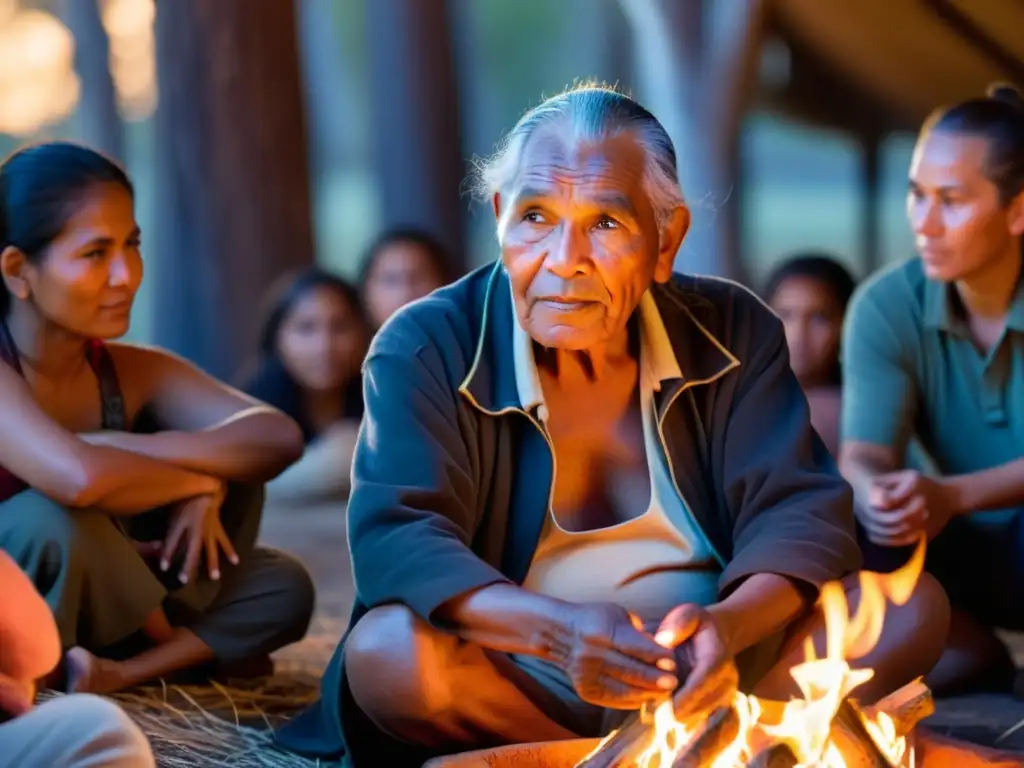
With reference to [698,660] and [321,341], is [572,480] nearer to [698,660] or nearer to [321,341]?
[698,660]

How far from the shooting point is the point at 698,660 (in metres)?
3.07

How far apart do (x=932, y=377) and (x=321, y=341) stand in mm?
3162

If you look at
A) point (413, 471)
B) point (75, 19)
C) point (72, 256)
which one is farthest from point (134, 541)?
point (75, 19)

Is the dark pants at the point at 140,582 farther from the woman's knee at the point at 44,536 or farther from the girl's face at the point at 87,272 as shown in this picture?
the girl's face at the point at 87,272

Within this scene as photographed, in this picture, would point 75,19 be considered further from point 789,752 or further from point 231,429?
point 789,752

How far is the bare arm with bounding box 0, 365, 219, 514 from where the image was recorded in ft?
12.8

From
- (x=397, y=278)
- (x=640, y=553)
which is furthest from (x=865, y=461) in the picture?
(x=397, y=278)

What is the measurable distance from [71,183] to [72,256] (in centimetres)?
19

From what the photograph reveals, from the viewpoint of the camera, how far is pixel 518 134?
11.1 ft

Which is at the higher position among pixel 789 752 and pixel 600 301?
pixel 600 301

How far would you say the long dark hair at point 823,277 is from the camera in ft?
21.8

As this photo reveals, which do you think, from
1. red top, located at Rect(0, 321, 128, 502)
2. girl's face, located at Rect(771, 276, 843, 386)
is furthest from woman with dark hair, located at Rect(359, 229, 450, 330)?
red top, located at Rect(0, 321, 128, 502)

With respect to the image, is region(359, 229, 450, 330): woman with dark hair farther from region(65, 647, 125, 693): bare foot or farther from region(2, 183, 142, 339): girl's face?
region(65, 647, 125, 693): bare foot

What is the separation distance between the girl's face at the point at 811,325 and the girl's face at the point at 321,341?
6.09ft
